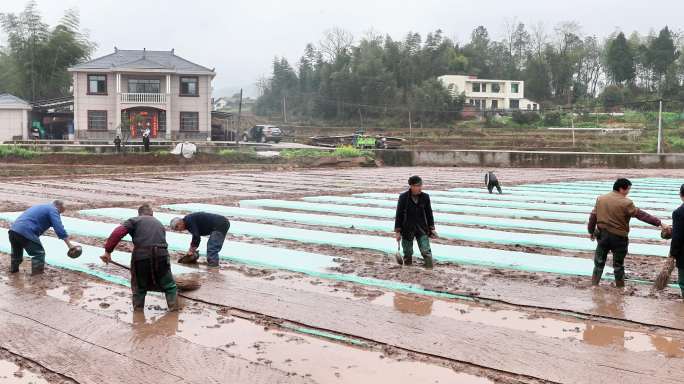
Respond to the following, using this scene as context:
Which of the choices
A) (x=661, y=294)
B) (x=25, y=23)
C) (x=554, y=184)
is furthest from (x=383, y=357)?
(x=25, y=23)

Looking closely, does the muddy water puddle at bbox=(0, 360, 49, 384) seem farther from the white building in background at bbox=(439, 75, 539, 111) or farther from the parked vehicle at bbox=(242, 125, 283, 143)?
the white building in background at bbox=(439, 75, 539, 111)

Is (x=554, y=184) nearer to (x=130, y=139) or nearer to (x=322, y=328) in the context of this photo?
(x=322, y=328)

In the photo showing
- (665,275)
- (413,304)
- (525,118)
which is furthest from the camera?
(525,118)

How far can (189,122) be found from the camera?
137ft

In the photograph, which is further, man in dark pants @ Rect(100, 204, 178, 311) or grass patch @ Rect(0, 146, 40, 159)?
grass patch @ Rect(0, 146, 40, 159)

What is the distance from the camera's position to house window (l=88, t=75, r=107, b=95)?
133 ft

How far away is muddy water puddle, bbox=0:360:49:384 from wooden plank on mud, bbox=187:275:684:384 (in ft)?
7.12

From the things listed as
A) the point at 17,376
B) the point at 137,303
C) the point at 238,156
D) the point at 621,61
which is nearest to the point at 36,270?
the point at 137,303

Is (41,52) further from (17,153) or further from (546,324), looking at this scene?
(546,324)

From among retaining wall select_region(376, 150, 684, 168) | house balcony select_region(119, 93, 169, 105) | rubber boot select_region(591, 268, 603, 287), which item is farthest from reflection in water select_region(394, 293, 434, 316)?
house balcony select_region(119, 93, 169, 105)

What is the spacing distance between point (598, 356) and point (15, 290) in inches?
241

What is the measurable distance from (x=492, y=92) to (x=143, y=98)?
40.5 metres

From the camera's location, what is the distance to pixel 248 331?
6.18 meters

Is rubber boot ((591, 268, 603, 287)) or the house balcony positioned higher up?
the house balcony
